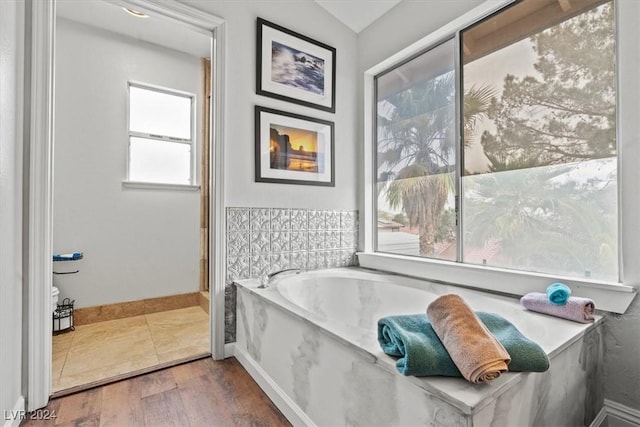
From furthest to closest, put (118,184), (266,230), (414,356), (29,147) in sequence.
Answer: (118,184), (266,230), (29,147), (414,356)

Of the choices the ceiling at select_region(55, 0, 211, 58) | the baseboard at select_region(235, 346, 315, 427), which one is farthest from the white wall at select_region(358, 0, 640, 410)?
the ceiling at select_region(55, 0, 211, 58)

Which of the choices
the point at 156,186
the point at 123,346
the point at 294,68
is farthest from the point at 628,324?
the point at 156,186

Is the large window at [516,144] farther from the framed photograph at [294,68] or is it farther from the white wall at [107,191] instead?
the white wall at [107,191]

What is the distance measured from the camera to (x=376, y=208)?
107 inches

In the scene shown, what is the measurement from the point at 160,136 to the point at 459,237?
111 inches

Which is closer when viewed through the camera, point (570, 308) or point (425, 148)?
point (570, 308)

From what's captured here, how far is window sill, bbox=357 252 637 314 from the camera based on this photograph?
138 cm

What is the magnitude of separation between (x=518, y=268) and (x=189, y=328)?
96.4 inches

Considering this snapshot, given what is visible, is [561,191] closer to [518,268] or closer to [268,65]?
→ [518,268]

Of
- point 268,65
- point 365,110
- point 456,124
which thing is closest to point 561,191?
point 456,124

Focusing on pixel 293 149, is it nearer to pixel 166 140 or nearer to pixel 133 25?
pixel 166 140

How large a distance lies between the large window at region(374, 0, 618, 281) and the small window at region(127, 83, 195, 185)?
2.14 meters

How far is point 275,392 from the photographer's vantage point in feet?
5.10

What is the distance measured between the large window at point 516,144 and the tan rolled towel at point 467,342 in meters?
1.05
